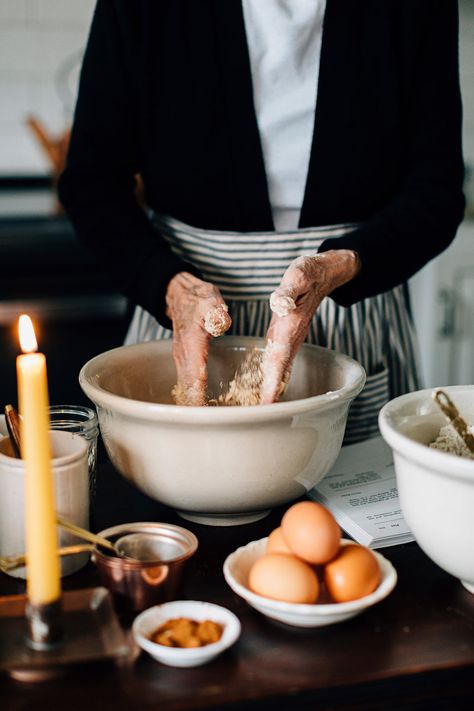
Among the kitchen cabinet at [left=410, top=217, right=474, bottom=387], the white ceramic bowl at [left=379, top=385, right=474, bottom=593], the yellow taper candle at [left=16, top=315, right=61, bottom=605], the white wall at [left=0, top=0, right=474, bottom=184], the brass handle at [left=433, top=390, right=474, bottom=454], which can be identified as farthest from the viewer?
the white wall at [left=0, top=0, right=474, bottom=184]

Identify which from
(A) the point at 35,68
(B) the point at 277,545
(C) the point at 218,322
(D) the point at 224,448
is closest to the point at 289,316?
(C) the point at 218,322

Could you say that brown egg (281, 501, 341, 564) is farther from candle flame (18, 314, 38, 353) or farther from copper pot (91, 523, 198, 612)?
candle flame (18, 314, 38, 353)

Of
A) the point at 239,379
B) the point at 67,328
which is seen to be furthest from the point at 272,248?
Result: the point at 67,328

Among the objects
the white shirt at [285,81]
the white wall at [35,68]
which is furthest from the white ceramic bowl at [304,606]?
the white wall at [35,68]

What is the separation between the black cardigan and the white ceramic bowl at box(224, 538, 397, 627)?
0.54m

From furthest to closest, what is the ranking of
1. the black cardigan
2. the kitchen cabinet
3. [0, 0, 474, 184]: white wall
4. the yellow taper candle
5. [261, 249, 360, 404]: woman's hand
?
[0, 0, 474, 184]: white wall
the kitchen cabinet
the black cardigan
[261, 249, 360, 404]: woman's hand
the yellow taper candle

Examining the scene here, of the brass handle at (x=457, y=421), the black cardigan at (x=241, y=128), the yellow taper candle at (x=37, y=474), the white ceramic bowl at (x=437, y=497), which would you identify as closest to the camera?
the yellow taper candle at (x=37, y=474)

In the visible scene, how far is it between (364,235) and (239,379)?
0.96 feet

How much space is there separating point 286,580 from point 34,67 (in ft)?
9.93

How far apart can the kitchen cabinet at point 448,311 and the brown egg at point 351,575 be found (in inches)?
85.9

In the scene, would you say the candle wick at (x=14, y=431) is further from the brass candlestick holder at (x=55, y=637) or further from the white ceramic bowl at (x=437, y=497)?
the white ceramic bowl at (x=437, y=497)

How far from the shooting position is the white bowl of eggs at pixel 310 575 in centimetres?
66

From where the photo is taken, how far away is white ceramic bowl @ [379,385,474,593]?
67 cm

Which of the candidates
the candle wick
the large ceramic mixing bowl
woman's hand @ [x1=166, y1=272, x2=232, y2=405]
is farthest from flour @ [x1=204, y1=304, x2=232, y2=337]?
the candle wick
